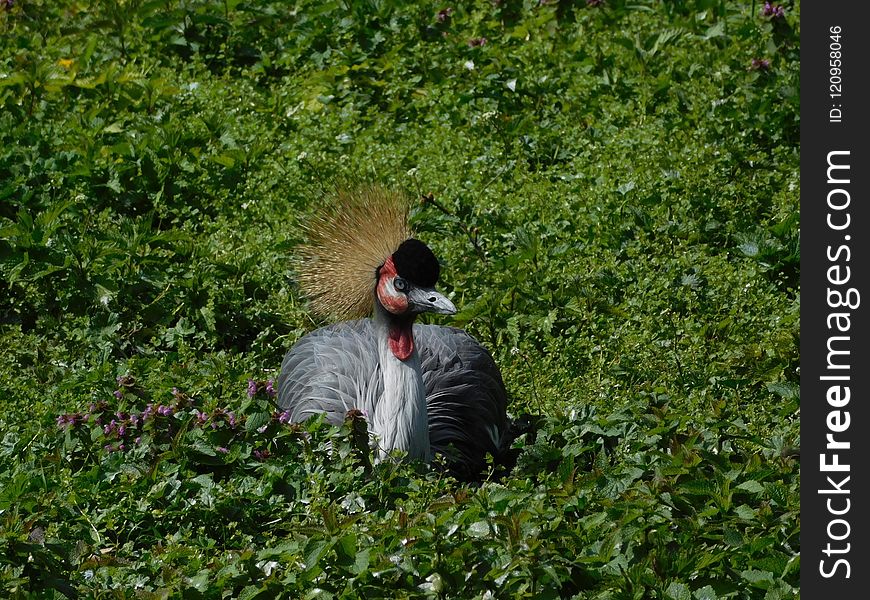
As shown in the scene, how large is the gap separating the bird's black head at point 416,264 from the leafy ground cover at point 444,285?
63cm

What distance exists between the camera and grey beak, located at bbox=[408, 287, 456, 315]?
16.1ft

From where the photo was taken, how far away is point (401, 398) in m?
5.00

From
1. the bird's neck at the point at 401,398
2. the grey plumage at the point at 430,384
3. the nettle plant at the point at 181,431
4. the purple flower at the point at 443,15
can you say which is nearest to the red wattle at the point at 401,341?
the bird's neck at the point at 401,398

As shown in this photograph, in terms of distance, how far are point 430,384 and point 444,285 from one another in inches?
39.5

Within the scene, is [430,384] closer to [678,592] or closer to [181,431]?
[181,431]

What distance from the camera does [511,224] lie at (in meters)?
6.75

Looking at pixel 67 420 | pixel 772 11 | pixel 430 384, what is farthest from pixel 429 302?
pixel 772 11

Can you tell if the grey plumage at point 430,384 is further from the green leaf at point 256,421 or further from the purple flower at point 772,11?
the purple flower at point 772,11

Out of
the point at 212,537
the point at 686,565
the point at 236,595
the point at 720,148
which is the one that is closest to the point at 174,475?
the point at 212,537

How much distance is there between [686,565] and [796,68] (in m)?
4.49

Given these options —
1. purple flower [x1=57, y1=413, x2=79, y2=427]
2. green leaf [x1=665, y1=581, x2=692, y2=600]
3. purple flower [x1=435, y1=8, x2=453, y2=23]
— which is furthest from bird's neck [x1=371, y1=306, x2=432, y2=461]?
purple flower [x1=435, y1=8, x2=453, y2=23]

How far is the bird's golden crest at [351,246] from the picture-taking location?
5289 mm

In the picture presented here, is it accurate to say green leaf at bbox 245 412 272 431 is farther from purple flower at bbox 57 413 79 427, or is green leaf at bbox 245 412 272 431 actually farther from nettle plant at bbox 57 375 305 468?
purple flower at bbox 57 413 79 427

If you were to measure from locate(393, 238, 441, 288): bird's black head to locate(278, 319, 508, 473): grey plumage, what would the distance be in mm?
484
